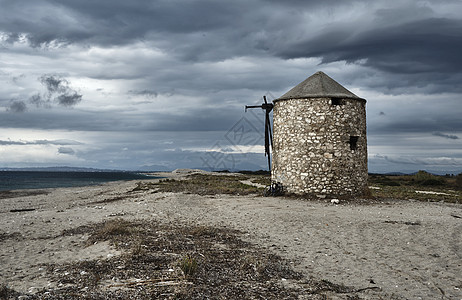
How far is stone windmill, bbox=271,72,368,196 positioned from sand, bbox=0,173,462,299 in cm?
162

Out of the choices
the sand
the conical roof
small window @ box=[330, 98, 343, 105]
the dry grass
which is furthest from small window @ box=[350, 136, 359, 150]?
the dry grass

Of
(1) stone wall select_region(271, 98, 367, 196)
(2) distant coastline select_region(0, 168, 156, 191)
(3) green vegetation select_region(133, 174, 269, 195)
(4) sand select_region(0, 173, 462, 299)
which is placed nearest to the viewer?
(4) sand select_region(0, 173, 462, 299)

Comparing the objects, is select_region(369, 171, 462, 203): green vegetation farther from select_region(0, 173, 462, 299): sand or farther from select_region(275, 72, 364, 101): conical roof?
select_region(275, 72, 364, 101): conical roof

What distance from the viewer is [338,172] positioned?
1852 centimetres

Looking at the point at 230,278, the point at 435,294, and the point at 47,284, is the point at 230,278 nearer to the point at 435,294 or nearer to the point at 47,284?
the point at 47,284

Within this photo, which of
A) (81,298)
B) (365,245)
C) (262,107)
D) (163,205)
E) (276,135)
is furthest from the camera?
(262,107)

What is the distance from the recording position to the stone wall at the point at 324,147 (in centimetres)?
1850

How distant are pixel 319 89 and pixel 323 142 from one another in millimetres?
3015

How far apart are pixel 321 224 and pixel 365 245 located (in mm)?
2660

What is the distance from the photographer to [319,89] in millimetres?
19156

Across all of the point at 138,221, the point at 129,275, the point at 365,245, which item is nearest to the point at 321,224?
the point at 365,245

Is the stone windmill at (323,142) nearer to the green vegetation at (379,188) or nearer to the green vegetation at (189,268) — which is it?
the green vegetation at (379,188)

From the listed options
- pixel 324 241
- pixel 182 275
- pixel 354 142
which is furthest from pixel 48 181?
pixel 182 275

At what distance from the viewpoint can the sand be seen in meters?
6.93
